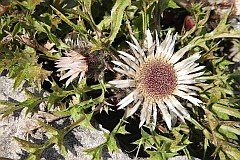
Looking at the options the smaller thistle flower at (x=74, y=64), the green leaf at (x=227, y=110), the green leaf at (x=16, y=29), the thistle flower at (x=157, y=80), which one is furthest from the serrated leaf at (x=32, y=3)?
the green leaf at (x=227, y=110)

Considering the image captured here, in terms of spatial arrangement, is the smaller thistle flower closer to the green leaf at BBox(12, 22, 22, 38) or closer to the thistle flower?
the thistle flower

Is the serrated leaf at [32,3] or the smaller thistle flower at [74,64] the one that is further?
the serrated leaf at [32,3]

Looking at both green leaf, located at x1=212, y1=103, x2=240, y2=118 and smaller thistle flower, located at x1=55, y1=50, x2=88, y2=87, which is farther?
green leaf, located at x1=212, y1=103, x2=240, y2=118

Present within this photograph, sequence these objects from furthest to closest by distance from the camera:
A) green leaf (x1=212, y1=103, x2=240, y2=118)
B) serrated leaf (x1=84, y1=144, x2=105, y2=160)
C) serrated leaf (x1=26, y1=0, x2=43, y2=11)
A: 1. green leaf (x1=212, y1=103, x2=240, y2=118)
2. serrated leaf (x1=26, y1=0, x2=43, y2=11)
3. serrated leaf (x1=84, y1=144, x2=105, y2=160)

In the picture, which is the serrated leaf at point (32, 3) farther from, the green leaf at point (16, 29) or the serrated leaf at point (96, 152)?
the serrated leaf at point (96, 152)

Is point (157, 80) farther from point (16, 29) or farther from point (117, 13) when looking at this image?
point (16, 29)

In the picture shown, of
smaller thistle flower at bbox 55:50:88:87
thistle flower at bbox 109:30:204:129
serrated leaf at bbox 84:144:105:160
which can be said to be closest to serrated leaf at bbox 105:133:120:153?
serrated leaf at bbox 84:144:105:160

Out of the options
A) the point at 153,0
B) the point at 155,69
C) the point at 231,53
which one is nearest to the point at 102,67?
the point at 155,69

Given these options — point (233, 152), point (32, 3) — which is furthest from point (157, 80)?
point (32, 3)
